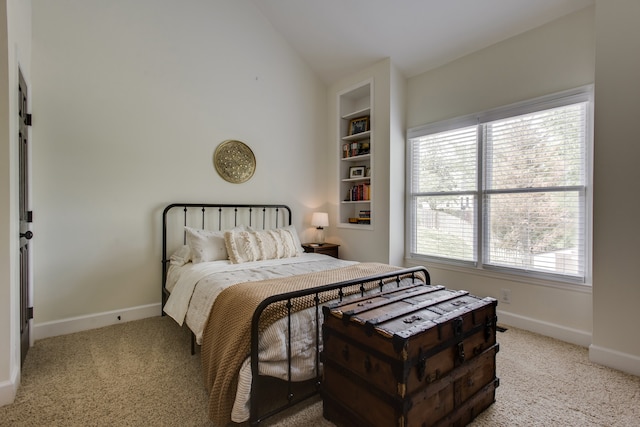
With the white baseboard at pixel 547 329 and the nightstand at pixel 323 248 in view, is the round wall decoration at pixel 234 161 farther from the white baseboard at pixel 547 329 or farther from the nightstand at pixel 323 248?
the white baseboard at pixel 547 329

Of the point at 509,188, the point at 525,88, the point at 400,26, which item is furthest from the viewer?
the point at 400,26

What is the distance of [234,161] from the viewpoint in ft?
→ 12.2

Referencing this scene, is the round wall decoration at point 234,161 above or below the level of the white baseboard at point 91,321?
above

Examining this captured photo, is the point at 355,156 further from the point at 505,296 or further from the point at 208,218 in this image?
the point at 505,296

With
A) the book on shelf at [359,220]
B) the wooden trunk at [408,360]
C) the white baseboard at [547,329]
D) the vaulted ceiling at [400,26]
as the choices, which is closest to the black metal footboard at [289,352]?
the wooden trunk at [408,360]

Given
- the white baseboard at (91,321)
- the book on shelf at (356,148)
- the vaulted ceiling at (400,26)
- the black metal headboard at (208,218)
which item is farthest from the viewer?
the book on shelf at (356,148)

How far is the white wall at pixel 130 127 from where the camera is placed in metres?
A: 2.73

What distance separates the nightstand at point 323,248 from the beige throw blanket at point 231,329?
1731 mm

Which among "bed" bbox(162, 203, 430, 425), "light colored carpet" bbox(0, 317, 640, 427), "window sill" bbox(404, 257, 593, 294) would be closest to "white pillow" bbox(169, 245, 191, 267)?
"bed" bbox(162, 203, 430, 425)

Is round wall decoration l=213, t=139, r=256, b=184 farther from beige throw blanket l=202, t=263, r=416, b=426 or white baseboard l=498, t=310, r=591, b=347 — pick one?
white baseboard l=498, t=310, r=591, b=347

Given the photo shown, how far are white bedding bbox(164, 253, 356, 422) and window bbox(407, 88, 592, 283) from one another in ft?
4.72

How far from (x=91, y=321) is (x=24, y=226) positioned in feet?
3.44

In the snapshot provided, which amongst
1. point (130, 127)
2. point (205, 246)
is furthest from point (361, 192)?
point (130, 127)

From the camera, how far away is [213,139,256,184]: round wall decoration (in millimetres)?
3611
